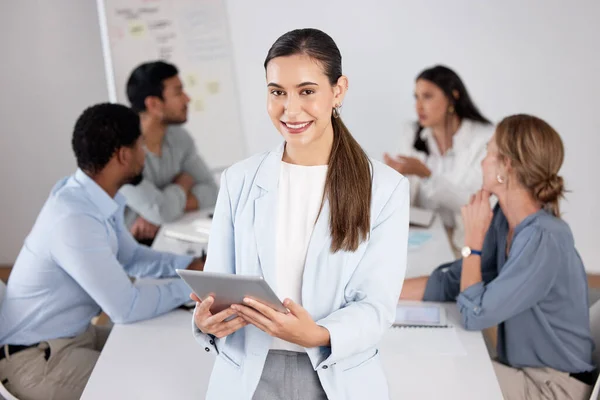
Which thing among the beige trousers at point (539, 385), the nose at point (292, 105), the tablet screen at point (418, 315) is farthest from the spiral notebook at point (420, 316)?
the nose at point (292, 105)

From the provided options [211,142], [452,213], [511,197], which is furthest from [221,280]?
[211,142]

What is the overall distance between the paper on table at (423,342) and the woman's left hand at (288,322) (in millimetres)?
723

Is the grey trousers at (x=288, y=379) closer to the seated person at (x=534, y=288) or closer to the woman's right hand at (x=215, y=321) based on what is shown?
the woman's right hand at (x=215, y=321)

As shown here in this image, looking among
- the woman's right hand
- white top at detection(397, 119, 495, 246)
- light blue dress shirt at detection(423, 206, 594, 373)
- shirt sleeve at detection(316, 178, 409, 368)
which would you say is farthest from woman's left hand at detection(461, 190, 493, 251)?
white top at detection(397, 119, 495, 246)

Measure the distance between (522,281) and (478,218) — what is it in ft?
1.23

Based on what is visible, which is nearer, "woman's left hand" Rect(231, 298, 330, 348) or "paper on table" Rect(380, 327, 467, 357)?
"woman's left hand" Rect(231, 298, 330, 348)

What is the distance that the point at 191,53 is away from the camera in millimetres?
4801

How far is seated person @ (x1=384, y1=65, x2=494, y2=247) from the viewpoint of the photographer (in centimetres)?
429

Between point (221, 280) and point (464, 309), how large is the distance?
3.71 feet

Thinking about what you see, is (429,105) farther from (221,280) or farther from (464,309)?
(221,280)

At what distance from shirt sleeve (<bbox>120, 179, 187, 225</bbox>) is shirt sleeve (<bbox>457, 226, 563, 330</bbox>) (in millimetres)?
1865

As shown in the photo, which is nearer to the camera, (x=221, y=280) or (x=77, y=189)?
(x=221, y=280)

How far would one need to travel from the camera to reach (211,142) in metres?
4.96

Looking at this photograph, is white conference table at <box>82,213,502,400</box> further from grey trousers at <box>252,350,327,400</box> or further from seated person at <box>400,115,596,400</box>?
grey trousers at <box>252,350,327,400</box>
